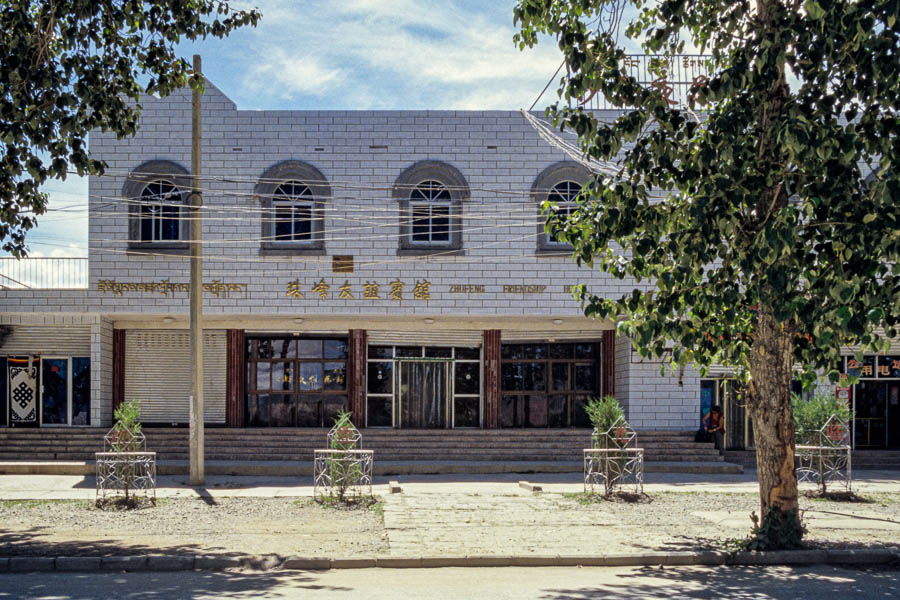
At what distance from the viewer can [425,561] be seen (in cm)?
1079

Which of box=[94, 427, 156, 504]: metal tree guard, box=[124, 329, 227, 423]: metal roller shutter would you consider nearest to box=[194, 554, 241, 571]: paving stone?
box=[94, 427, 156, 504]: metal tree guard

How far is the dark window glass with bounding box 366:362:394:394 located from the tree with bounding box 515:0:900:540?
1437cm

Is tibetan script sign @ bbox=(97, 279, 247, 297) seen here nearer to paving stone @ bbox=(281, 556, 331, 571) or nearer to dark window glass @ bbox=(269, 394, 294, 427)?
dark window glass @ bbox=(269, 394, 294, 427)

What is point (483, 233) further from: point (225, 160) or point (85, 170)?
point (85, 170)

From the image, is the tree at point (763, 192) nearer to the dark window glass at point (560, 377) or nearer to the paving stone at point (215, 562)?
the paving stone at point (215, 562)

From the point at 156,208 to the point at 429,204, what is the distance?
22.3 ft

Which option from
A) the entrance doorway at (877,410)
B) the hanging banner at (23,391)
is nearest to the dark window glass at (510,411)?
the entrance doorway at (877,410)

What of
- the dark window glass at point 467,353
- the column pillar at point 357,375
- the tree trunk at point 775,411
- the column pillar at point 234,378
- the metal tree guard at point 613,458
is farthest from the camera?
the dark window glass at point 467,353

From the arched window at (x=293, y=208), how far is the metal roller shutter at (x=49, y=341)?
5.77 meters

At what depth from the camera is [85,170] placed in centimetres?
1196

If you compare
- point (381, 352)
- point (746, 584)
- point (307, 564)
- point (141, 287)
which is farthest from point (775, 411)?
point (141, 287)

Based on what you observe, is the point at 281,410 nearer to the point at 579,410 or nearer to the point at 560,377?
the point at 560,377

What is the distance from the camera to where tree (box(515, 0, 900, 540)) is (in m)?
9.20

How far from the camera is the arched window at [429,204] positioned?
23828 mm
